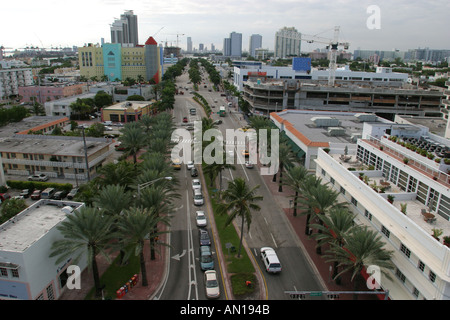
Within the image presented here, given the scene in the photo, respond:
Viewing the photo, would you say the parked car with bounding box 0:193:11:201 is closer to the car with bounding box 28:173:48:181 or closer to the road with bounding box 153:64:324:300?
the car with bounding box 28:173:48:181

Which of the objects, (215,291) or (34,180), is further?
(34,180)

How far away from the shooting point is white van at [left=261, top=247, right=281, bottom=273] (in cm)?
2938

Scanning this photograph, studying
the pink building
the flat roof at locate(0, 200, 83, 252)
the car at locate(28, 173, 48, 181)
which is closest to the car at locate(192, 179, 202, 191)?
the flat roof at locate(0, 200, 83, 252)

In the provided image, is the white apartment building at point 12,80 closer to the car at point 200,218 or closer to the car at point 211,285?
the car at point 200,218

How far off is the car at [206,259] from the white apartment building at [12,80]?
12413cm

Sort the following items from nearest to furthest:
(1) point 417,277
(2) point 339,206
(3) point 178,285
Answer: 1. (1) point 417,277
2. (3) point 178,285
3. (2) point 339,206

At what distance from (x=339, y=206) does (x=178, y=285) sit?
15671 millimetres

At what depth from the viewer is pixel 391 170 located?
104ft

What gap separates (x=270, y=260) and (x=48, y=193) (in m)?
31.7

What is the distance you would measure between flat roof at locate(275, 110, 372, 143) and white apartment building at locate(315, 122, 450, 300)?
10.00 m

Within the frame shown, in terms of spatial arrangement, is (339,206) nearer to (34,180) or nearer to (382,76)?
(34,180)

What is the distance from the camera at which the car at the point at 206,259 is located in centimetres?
2973
